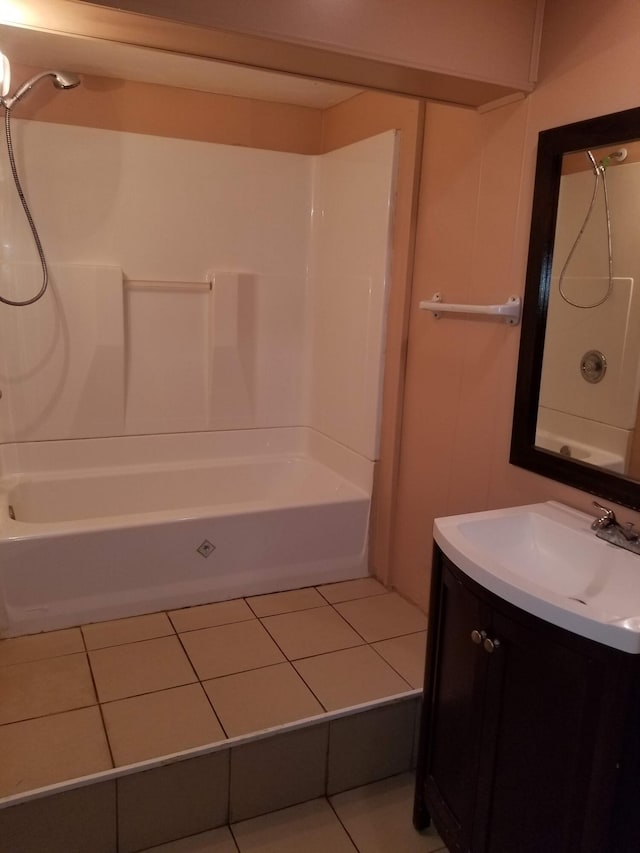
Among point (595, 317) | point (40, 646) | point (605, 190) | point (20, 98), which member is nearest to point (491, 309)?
point (595, 317)

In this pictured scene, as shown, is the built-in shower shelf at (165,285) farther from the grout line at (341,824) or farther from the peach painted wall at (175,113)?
the grout line at (341,824)

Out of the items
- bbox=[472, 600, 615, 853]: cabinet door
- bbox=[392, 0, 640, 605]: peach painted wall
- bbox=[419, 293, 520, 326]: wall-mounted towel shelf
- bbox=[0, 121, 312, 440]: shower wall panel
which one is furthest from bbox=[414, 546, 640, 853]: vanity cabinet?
bbox=[0, 121, 312, 440]: shower wall panel

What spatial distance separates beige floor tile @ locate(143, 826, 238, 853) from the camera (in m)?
1.78

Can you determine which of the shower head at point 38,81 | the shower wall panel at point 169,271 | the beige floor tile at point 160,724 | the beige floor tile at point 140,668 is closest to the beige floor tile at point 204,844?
the beige floor tile at point 160,724

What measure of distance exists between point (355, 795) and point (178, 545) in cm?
107

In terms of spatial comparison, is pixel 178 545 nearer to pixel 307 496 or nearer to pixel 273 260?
pixel 307 496

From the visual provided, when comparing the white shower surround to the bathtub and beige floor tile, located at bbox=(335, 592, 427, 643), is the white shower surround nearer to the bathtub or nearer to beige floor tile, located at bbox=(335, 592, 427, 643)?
the bathtub

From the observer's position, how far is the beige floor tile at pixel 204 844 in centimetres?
178

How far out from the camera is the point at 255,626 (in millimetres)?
2482

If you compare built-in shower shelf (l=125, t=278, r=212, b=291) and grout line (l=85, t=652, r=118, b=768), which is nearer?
grout line (l=85, t=652, r=118, b=768)

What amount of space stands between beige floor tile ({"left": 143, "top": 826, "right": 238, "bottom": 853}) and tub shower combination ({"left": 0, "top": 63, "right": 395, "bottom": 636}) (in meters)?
0.90

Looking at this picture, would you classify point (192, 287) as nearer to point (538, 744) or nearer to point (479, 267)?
point (479, 267)

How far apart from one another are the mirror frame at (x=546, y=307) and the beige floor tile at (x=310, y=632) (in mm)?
913

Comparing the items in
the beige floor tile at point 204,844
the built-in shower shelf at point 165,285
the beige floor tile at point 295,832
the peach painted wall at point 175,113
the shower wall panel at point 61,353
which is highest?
the peach painted wall at point 175,113
